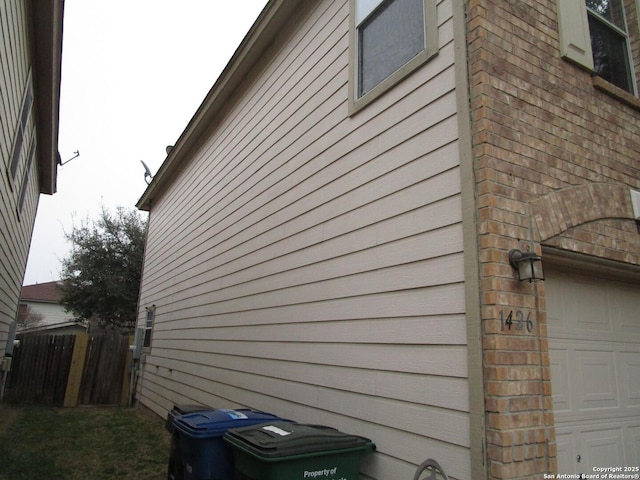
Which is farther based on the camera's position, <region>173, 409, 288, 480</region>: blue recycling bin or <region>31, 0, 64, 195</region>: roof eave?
<region>31, 0, 64, 195</region>: roof eave

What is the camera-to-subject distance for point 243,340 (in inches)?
231

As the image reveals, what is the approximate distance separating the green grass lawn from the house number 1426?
4.98 meters

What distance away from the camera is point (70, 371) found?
38.4ft

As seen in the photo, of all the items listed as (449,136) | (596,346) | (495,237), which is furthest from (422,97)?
(596,346)

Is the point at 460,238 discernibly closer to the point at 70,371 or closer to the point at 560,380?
the point at 560,380

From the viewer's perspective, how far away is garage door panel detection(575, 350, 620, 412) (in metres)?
3.17

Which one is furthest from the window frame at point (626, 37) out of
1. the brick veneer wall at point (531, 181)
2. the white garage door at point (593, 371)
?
the white garage door at point (593, 371)

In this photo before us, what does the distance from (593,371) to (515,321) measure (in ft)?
3.98

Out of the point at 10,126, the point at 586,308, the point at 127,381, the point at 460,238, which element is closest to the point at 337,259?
the point at 460,238

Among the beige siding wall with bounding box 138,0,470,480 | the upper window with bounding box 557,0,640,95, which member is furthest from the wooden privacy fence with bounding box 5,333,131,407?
the upper window with bounding box 557,0,640,95

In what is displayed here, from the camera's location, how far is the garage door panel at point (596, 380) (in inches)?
125

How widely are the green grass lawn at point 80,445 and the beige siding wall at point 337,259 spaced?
111 centimetres

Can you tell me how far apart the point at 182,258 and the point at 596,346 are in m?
7.87

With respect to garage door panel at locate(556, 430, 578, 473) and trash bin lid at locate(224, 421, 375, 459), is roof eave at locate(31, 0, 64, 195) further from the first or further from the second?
garage door panel at locate(556, 430, 578, 473)
